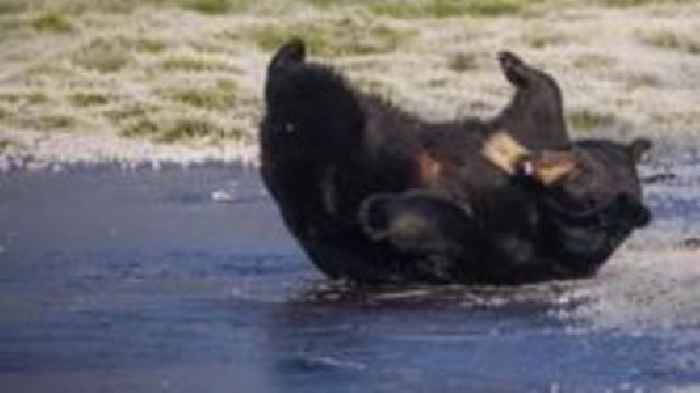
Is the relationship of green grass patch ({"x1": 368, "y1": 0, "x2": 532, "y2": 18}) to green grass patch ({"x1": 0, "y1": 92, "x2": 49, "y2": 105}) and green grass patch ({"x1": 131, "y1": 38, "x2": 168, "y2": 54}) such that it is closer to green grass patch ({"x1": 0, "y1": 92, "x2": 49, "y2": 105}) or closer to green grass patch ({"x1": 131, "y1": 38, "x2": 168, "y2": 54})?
green grass patch ({"x1": 131, "y1": 38, "x2": 168, "y2": 54})

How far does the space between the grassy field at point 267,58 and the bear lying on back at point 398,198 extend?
353 inches

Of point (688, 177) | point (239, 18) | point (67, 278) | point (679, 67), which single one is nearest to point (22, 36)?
point (239, 18)

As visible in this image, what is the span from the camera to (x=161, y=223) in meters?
14.2

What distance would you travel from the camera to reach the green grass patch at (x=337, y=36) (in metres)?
29.6

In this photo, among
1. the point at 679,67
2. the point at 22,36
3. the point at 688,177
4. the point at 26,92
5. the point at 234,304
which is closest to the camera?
the point at 234,304

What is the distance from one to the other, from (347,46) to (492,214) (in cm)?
1937

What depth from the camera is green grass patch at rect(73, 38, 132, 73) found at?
27122 mm

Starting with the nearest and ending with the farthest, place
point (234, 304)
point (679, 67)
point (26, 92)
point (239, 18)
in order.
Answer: point (234, 304) < point (26, 92) < point (679, 67) < point (239, 18)

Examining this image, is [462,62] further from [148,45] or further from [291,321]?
[291,321]

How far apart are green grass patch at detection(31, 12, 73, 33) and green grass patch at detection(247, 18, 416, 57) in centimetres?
219

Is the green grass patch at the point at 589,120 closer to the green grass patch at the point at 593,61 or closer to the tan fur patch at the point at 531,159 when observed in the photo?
the green grass patch at the point at 593,61

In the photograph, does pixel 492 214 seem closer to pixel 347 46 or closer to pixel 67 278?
pixel 67 278

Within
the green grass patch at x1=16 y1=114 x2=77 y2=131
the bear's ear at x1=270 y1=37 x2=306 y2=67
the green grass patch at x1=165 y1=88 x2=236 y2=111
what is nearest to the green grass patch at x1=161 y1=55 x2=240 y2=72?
the green grass patch at x1=165 y1=88 x2=236 y2=111

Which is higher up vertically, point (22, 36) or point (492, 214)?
point (492, 214)
